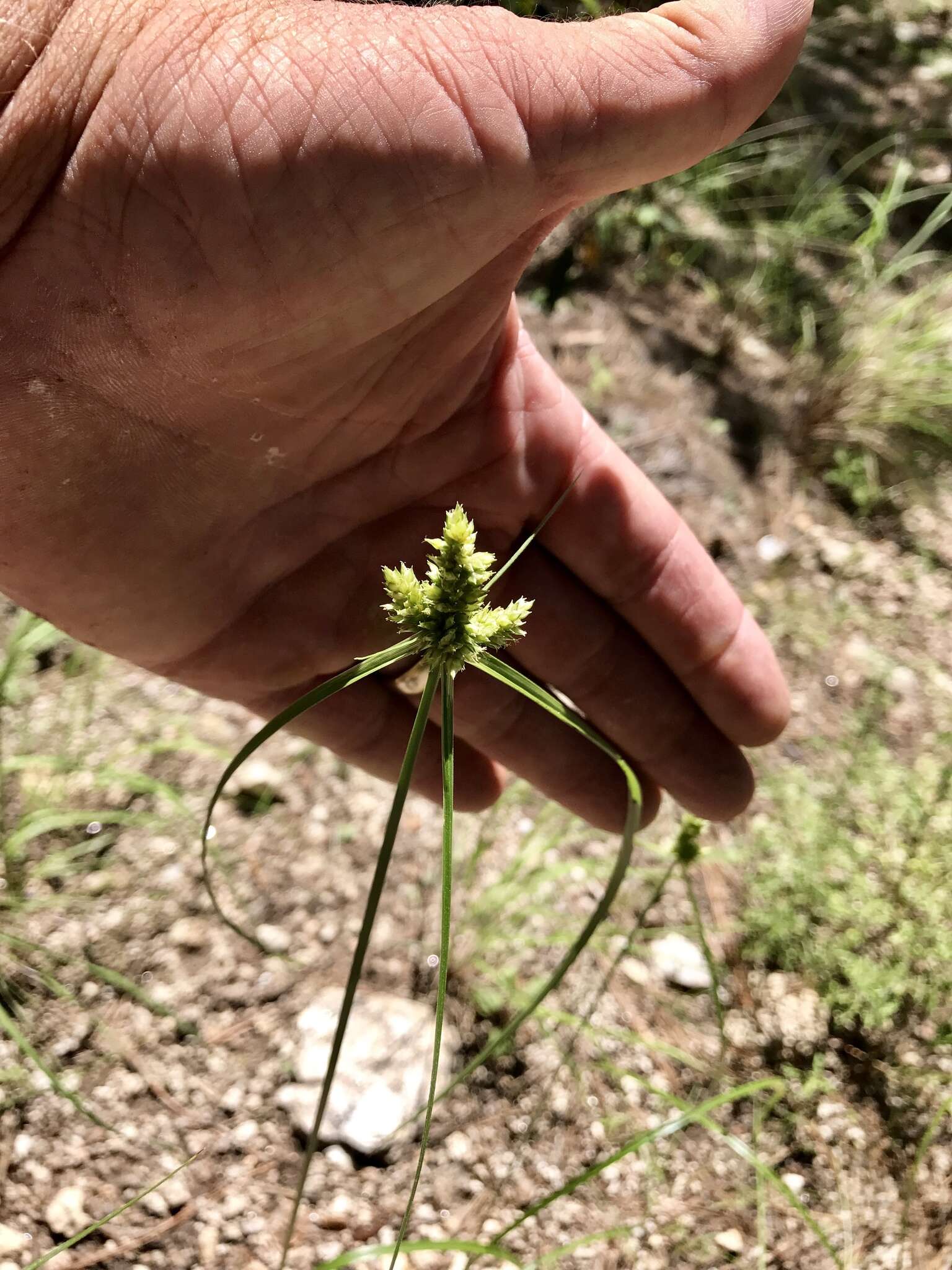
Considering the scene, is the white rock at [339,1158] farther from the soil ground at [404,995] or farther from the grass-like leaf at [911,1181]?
the grass-like leaf at [911,1181]

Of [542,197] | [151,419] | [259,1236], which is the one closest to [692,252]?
[542,197]

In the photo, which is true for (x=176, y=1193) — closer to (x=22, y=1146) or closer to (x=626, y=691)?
(x=22, y=1146)

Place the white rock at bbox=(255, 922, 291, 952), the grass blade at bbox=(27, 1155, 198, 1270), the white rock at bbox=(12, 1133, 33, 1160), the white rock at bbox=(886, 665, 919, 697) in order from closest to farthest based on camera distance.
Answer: the grass blade at bbox=(27, 1155, 198, 1270) < the white rock at bbox=(12, 1133, 33, 1160) < the white rock at bbox=(255, 922, 291, 952) < the white rock at bbox=(886, 665, 919, 697)

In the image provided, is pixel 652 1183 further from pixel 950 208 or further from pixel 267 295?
pixel 950 208

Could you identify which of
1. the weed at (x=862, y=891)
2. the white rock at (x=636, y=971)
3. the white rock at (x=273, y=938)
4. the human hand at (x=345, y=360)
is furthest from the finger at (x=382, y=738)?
the weed at (x=862, y=891)

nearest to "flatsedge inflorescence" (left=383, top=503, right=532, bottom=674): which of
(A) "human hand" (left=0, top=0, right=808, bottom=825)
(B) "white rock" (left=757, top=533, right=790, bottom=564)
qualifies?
(A) "human hand" (left=0, top=0, right=808, bottom=825)

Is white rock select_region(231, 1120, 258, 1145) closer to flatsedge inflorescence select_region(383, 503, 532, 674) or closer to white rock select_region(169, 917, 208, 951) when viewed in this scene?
white rock select_region(169, 917, 208, 951)

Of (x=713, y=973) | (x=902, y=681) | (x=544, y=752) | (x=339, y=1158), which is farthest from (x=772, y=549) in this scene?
(x=339, y=1158)
